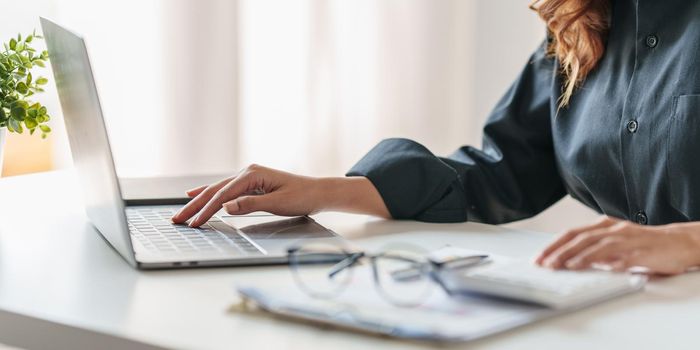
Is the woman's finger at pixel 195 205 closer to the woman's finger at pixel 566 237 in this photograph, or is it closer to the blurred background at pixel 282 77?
the woman's finger at pixel 566 237

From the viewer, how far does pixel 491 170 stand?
1561 millimetres

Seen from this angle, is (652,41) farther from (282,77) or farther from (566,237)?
(282,77)

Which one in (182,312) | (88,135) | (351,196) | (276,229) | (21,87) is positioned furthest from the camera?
(21,87)

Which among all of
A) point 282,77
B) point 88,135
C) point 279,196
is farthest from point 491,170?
point 282,77

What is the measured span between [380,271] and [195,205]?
0.35 meters

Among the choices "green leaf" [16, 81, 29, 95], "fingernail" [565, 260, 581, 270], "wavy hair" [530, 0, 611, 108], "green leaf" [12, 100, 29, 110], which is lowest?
"green leaf" [12, 100, 29, 110]

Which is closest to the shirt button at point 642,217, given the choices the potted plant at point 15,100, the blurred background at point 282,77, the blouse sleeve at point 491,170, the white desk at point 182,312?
the blouse sleeve at point 491,170

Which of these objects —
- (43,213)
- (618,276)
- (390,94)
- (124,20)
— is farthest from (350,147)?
(618,276)

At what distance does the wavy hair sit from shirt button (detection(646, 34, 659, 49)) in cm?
10

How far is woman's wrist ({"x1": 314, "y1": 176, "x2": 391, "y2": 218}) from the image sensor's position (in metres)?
1.29

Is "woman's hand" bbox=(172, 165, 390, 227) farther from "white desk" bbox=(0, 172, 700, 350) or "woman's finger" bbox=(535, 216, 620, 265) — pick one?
"woman's finger" bbox=(535, 216, 620, 265)

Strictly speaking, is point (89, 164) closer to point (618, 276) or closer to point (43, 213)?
point (43, 213)

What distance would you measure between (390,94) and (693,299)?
6.25ft

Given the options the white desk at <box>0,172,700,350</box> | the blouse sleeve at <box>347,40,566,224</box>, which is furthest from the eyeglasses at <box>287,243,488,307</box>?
the blouse sleeve at <box>347,40,566,224</box>
